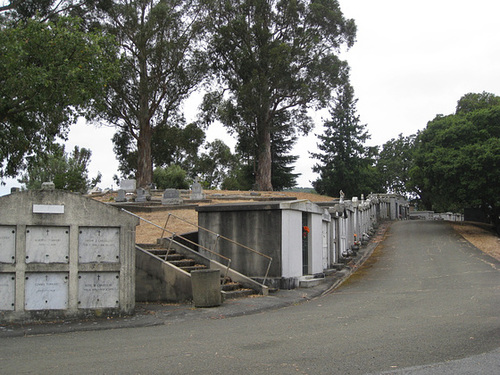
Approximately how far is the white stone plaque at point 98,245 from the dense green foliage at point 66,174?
1211 inches

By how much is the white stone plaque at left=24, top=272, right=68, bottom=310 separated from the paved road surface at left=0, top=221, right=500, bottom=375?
1302 millimetres

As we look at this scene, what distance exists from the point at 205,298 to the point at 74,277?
3.00 meters

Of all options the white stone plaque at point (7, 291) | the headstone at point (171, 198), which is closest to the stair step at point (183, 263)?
the white stone plaque at point (7, 291)

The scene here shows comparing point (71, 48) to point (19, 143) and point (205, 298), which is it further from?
point (205, 298)

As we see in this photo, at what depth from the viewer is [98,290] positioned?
1055cm

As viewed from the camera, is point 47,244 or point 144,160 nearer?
point 47,244

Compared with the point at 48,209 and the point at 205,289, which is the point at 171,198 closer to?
the point at 205,289

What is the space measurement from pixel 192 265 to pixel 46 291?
16.2 ft

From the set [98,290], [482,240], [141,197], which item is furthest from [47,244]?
[482,240]

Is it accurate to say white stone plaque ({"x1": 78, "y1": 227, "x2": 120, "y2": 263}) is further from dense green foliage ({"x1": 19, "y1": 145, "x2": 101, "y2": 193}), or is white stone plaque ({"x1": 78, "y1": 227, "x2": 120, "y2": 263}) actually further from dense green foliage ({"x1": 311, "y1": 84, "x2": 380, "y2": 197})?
dense green foliage ({"x1": 311, "y1": 84, "x2": 380, "y2": 197})

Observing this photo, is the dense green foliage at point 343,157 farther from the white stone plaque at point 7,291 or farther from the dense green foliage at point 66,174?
the white stone plaque at point 7,291

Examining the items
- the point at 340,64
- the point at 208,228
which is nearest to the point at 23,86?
the point at 208,228

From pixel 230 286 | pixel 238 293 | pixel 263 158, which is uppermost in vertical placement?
pixel 263 158

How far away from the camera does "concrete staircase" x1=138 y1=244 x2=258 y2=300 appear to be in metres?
13.5
